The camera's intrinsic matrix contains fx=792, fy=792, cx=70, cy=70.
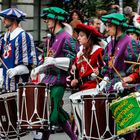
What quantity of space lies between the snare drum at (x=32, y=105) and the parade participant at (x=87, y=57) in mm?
512

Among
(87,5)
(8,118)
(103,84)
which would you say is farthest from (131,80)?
(87,5)

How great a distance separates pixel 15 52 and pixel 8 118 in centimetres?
84

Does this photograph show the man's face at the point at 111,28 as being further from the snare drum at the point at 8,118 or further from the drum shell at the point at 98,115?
the snare drum at the point at 8,118

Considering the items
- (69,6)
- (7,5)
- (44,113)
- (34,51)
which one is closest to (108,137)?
(44,113)

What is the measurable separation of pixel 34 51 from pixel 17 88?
811 millimetres

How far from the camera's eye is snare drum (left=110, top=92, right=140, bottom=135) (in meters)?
7.78

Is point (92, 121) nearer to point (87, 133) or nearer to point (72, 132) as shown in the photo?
point (87, 133)

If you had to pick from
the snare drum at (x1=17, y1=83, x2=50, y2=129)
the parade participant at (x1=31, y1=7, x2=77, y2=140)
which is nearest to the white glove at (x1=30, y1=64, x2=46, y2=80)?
the parade participant at (x1=31, y1=7, x2=77, y2=140)

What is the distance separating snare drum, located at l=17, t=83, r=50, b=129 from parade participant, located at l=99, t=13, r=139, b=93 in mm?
717

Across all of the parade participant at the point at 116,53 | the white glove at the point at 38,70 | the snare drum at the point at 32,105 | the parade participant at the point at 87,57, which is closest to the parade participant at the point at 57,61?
the white glove at the point at 38,70

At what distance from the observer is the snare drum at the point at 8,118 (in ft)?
30.0

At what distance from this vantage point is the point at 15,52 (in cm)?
952

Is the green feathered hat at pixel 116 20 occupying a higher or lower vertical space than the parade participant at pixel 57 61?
higher

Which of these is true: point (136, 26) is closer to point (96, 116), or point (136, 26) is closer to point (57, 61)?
point (57, 61)
